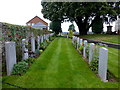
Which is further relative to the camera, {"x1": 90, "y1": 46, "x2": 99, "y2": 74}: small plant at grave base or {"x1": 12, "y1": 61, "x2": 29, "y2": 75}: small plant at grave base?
{"x1": 90, "y1": 46, "x2": 99, "y2": 74}: small plant at grave base

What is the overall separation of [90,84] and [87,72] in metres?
0.94

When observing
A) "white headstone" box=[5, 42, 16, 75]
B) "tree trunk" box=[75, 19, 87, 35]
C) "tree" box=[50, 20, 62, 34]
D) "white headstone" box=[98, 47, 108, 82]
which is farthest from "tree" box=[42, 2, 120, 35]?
"white headstone" box=[5, 42, 16, 75]

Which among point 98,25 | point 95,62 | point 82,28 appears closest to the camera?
→ point 95,62

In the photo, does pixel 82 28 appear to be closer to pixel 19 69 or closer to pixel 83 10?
pixel 83 10

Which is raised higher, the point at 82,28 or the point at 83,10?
the point at 83,10

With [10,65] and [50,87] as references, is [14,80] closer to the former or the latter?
[10,65]

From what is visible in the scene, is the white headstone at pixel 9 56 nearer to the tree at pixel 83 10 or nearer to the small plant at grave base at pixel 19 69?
the small plant at grave base at pixel 19 69

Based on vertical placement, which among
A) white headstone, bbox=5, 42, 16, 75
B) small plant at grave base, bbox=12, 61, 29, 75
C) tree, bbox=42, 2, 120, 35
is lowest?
small plant at grave base, bbox=12, 61, 29, 75

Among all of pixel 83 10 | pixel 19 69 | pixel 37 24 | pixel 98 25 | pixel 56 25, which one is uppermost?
pixel 83 10

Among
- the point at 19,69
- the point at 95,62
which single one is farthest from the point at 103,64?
the point at 19,69

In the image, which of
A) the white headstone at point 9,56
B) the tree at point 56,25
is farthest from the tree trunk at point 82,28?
the white headstone at point 9,56

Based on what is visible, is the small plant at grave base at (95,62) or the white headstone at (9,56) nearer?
the white headstone at (9,56)

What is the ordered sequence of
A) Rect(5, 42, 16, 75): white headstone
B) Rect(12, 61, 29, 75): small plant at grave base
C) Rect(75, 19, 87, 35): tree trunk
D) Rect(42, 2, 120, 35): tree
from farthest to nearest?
Rect(75, 19, 87, 35): tree trunk, Rect(42, 2, 120, 35): tree, Rect(12, 61, 29, 75): small plant at grave base, Rect(5, 42, 16, 75): white headstone

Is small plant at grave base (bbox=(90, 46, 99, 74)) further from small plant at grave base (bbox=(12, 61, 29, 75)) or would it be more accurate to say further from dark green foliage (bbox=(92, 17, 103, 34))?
dark green foliage (bbox=(92, 17, 103, 34))
